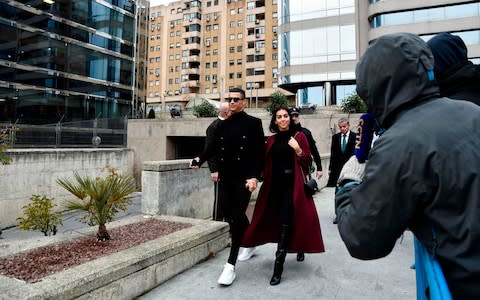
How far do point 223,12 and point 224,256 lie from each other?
79055mm

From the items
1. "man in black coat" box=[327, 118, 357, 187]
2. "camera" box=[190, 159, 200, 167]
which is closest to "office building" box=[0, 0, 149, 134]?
"man in black coat" box=[327, 118, 357, 187]

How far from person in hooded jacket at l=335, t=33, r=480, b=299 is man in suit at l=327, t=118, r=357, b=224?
16.6 feet

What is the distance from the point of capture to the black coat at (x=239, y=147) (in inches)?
156

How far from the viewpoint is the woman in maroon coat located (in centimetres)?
388

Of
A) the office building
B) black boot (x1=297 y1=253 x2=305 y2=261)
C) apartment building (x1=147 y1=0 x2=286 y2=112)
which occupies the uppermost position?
apartment building (x1=147 y1=0 x2=286 y2=112)

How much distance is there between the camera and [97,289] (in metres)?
2.79

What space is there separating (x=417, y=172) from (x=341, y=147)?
551 centimetres

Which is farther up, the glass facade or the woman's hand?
the glass facade

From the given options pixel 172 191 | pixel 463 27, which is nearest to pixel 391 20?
pixel 463 27

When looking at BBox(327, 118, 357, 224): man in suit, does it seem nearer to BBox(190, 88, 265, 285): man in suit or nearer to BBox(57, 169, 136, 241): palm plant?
BBox(190, 88, 265, 285): man in suit

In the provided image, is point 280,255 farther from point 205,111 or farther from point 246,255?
point 205,111

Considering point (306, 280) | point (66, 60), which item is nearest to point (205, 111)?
point (66, 60)

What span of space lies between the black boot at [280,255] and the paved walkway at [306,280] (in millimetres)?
81

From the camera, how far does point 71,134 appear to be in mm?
16469
